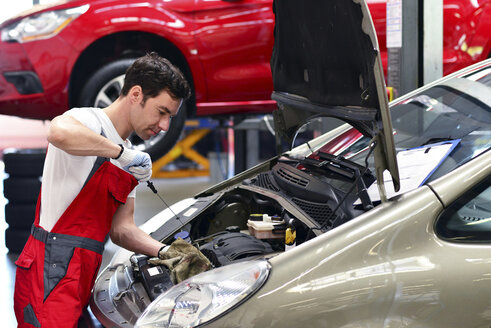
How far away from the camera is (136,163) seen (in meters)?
1.99

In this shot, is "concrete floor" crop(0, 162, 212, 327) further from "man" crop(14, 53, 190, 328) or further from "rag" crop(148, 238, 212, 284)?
"rag" crop(148, 238, 212, 284)

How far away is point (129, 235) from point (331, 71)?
2.86 feet

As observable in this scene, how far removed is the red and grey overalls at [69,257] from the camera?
6.33ft

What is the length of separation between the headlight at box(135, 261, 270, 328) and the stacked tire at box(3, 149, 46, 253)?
3113mm

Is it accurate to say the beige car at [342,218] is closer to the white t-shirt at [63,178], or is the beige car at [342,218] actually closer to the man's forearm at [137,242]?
the man's forearm at [137,242]

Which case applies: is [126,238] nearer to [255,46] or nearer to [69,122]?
[69,122]

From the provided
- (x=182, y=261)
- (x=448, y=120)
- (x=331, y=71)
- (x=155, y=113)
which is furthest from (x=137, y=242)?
(x=448, y=120)

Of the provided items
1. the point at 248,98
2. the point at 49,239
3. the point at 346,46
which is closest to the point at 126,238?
the point at 49,239

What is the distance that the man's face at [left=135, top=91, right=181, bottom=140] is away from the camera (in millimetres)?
2055

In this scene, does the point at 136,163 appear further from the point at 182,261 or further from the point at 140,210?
the point at 140,210

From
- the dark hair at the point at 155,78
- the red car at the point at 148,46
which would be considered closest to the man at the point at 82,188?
the dark hair at the point at 155,78

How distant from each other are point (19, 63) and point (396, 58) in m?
2.46

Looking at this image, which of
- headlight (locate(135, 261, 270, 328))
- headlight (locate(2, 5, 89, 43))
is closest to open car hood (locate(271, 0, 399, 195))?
headlight (locate(135, 261, 270, 328))

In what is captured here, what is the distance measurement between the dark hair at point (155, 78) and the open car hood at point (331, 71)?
0.42m
